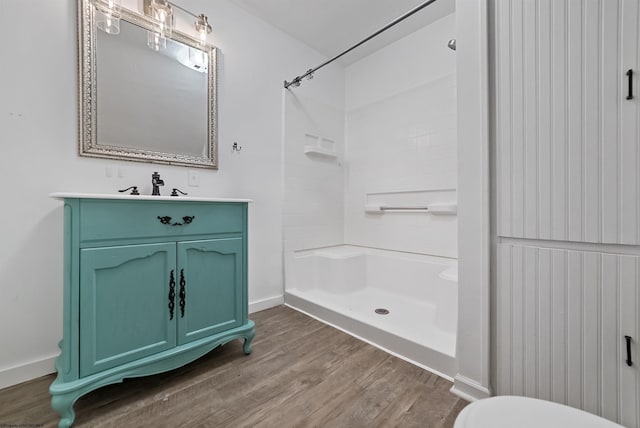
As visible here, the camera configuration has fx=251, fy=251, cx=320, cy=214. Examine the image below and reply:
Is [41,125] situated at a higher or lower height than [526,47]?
lower

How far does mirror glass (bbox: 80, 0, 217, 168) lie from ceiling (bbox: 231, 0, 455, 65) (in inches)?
28.3

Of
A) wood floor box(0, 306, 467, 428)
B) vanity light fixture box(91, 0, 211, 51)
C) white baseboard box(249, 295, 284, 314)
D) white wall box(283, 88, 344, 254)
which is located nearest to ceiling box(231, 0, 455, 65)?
white wall box(283, 88, 344, 254)

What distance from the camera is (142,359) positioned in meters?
1.22

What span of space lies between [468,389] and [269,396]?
3.14 ft

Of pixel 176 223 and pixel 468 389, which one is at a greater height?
pixel 176 223

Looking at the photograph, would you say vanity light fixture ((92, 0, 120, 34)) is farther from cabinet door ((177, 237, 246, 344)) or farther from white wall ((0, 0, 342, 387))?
cabinet door ((177, 237, 246, 344))

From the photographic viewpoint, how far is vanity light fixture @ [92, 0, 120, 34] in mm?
1440

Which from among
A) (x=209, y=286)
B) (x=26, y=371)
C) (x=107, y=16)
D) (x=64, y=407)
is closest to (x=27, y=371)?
(x=26, y=371)

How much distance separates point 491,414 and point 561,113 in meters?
1.13

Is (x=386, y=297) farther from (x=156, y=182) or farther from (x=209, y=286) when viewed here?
(x=156, y=182)

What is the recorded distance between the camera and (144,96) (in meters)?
1.66

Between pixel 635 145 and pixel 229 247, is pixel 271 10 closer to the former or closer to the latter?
pixel 229 247

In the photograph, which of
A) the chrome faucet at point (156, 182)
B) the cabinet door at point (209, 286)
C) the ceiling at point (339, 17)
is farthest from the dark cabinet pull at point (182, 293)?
the ceiling at point (339, 17)

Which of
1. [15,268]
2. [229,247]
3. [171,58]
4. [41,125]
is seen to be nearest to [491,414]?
[229,247]
